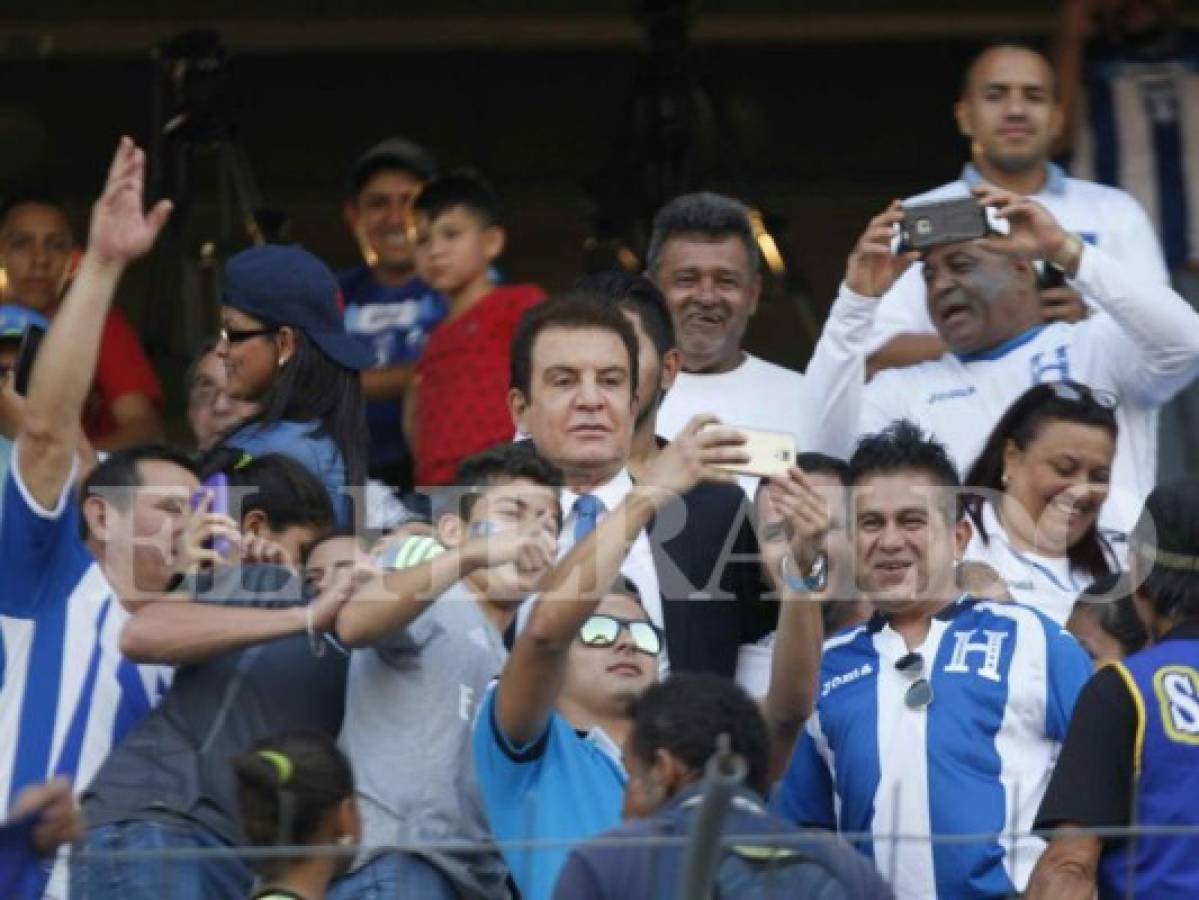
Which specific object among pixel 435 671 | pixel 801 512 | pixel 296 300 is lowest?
pixel 435 671

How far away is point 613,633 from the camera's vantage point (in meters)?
6.84

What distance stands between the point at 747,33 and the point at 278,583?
4969 millimetres

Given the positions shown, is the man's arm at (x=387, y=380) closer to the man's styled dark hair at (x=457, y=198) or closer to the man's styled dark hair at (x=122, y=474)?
the man's styled dark hair at (x=457, y=198)

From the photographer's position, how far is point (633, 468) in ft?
24.7

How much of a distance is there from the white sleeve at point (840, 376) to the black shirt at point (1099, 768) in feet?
6.52

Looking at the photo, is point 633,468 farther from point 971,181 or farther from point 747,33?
point 747,33

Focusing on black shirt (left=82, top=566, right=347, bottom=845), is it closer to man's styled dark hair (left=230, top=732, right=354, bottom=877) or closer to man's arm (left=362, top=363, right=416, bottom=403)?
man's styled dark hair (left=230, top=732, right=354, bottom=877)

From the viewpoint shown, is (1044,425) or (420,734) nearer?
(420,734)

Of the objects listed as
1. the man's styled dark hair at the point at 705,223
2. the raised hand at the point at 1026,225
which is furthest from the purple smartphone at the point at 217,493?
the raised hand at the point at 1026,225

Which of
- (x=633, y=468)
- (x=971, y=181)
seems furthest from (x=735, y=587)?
(x=971, y=181)

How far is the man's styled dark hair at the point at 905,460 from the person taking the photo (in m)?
7.48

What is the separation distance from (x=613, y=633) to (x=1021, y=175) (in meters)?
2.65

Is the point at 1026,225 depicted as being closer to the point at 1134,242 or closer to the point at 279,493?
the point at 1134,242

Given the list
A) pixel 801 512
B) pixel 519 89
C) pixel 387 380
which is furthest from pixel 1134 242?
pixel 519 89
